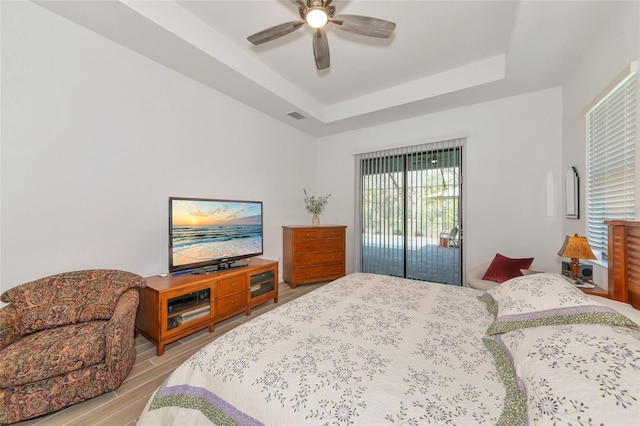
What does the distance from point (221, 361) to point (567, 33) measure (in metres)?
3.57

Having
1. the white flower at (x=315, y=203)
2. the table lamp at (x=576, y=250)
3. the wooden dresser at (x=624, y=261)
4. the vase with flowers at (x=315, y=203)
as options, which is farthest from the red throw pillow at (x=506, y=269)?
the white flower at (x=315, y=203)

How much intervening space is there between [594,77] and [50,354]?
185 inches

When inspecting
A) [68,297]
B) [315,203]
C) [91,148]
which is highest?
[91,148]

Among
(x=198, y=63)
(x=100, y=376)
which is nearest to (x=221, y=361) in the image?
(x=100, y=376)

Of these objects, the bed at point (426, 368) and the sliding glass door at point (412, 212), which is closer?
the bed at point (426, 368)

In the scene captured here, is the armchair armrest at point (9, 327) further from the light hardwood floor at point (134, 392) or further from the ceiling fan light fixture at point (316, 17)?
the ceiling fan light fixture at point (316, 17)

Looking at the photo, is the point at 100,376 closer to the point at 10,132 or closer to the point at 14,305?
the point at 14,305

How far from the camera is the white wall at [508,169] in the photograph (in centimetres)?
315

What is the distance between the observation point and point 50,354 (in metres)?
1.52

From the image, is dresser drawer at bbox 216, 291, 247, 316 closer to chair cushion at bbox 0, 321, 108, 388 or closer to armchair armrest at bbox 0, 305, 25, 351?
chair cushion at bbox 0, 321, 108, 388

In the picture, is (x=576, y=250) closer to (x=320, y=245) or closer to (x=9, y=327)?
(x=320, y=245)

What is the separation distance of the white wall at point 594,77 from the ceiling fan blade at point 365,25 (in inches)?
63.0

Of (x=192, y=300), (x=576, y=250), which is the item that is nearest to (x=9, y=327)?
(x=192, y=300)

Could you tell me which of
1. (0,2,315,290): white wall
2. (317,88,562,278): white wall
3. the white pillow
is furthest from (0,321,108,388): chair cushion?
(317,88,562,278): white wall
